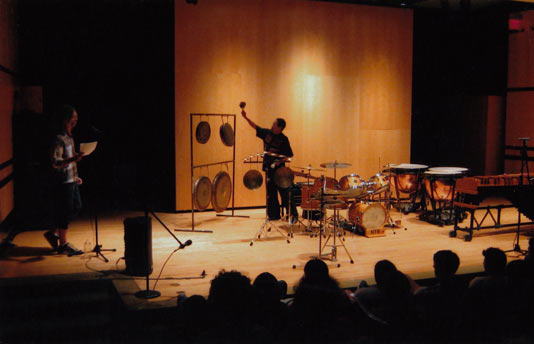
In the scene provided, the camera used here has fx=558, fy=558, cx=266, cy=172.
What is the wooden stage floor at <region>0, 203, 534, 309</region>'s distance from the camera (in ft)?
17.6

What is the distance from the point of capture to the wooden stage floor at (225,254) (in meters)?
5.38

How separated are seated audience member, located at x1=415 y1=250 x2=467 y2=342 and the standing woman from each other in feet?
13.5

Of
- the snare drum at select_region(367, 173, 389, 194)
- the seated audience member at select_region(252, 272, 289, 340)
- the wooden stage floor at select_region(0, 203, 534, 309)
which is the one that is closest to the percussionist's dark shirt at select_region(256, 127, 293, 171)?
the wooden stage floor at select_region(0, 203, 534, 309)

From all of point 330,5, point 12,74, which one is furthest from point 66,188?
point 330,5

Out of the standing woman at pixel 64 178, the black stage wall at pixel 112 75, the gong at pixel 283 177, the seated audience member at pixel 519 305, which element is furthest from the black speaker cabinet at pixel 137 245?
the seated audience member at pixel 519 305

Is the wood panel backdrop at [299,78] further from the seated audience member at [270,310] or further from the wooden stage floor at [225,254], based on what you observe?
the seated audience member at [270,310]

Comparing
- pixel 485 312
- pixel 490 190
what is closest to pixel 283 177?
pixel 490 190

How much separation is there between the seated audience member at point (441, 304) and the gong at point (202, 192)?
454 cm

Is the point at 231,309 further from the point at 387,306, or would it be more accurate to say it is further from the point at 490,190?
the point at 490,190

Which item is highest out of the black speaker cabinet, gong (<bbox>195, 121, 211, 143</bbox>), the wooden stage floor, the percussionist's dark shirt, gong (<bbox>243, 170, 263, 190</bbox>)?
gong (<bbox>195, 121, 211, 143</bbox>)

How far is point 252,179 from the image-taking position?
8203 mm

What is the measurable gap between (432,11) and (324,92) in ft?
10.0

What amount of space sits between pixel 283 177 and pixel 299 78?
2.85 m

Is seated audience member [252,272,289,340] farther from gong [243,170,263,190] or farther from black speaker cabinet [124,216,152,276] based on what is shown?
gong [243,170,263,190]
